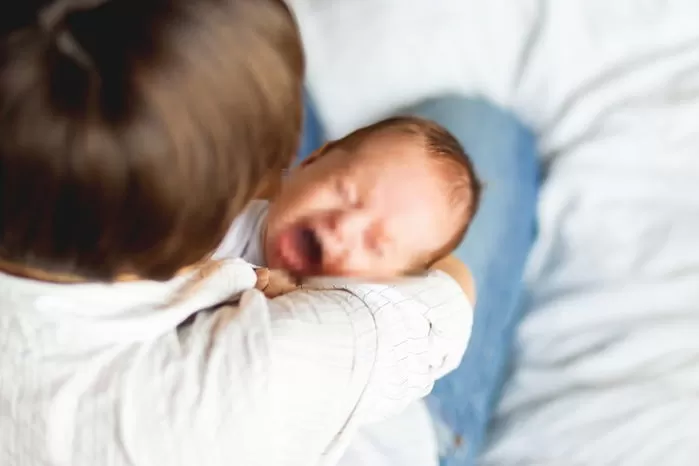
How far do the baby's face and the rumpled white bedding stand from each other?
31cm

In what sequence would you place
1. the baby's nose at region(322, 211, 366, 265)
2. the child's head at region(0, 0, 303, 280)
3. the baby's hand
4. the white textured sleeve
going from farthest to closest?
the baby's nose at region(322, 211, 366, 265), the baby's hand, the white textured sleeve, the child's head at region(0, 0, 303, 280)

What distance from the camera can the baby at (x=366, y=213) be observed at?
861 mm

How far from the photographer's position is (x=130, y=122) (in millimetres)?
392

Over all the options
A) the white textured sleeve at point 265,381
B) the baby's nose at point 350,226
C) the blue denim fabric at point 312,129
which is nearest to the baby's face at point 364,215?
the baby's nose at point 350,226

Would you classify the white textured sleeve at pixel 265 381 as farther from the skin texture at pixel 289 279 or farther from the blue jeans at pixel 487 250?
the blue jeans at pixel 487 250

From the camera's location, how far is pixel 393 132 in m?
0.95

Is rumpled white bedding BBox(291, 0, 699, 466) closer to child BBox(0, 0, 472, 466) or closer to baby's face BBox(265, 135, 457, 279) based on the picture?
baby's face BBox(265, 135, 457, 279)

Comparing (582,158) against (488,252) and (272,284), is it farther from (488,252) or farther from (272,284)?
(272,284)

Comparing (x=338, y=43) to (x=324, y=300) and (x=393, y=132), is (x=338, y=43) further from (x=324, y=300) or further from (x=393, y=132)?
(x=324, y=300)

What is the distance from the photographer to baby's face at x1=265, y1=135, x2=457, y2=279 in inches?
33.8

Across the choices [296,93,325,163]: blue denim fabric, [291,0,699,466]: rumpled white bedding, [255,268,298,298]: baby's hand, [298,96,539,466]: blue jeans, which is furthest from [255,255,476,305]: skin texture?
[296,93,325,163]: blue denim fabric

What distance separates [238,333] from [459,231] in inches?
19.6

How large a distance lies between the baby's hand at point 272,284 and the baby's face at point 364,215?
12cm

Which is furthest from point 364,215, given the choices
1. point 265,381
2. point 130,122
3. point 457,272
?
point 130,122
